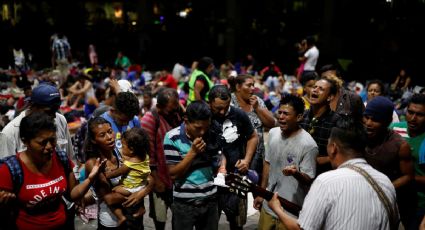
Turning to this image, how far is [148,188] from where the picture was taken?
14.4 ft

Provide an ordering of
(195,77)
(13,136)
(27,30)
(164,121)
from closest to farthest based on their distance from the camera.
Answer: (13,136) → (164,121) → (195,77) → (27,30)

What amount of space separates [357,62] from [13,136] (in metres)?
16.0

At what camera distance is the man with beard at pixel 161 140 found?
5.11 meters

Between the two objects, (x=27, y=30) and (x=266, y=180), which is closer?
(x=266, y=180)

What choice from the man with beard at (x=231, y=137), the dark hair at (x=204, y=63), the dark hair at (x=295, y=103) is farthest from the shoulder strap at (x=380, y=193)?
the dark hair at (x=204, y=63)

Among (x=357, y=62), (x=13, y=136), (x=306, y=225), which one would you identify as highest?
(x=13, y=136)

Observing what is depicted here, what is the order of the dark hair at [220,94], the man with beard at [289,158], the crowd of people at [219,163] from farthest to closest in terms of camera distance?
the dark hair at [220,94] → the man with beard at [289,158] → the crowd of people at [219,163]

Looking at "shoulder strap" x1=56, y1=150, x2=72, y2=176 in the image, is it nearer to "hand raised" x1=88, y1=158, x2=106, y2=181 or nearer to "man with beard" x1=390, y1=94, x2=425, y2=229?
"hand raised" x1=88, y1=158, x2=106, y2=181

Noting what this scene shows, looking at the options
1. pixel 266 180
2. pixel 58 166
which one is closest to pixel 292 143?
pixel 266 180

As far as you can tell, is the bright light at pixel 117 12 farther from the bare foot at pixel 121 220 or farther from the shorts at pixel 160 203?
the bare foot at pixel 121 220

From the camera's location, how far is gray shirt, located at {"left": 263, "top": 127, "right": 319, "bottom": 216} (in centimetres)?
396

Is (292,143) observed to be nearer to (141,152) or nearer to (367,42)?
(141,152)

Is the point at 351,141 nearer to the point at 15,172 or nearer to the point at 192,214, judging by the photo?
the point at 192,214

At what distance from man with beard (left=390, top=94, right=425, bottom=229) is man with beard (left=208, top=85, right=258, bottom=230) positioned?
1544mm
